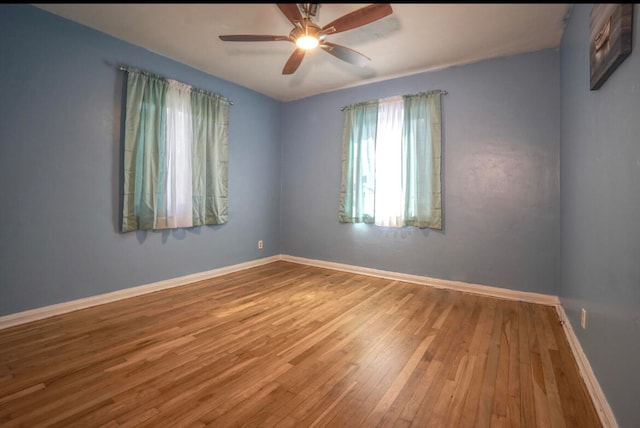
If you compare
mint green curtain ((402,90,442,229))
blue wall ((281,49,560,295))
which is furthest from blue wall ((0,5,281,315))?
mint green curtain ((402,90,442,229))

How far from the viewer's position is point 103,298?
264cm

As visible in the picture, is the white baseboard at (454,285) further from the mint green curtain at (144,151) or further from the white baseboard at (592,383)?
the mint green curtain at (144,151)

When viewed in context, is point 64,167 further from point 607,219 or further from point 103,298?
point 607,219

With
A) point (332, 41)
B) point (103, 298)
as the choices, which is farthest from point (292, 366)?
point (332, 41)

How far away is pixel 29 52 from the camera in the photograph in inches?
87.4

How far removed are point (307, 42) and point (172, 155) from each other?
183 cm

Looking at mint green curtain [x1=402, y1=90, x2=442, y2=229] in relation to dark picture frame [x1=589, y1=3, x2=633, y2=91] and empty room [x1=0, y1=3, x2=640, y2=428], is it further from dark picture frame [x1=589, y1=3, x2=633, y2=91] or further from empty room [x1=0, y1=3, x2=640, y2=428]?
dark picture frame [x1=589, y1=3, x2=633, y2=91]

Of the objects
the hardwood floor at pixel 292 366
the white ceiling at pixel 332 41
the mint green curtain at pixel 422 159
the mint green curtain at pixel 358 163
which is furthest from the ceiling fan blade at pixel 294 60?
the hardwood floor at pixel 292 366

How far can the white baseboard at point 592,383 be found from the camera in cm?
126

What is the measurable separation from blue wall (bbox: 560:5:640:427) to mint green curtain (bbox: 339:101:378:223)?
1.94 meters

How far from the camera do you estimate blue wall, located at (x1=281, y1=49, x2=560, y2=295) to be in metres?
2.75

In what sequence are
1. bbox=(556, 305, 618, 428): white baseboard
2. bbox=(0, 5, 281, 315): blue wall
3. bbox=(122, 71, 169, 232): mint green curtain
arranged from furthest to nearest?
bbox=(122, 71, 169, 232): mint green curtain, bbox=(0, 5, 281, 315): blue wall, bbox=(556, 305, 618, 428): white baseboard

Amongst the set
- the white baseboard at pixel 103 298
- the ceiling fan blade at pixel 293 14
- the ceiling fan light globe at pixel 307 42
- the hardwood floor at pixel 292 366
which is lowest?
the hardwood floor at pixel 292 366

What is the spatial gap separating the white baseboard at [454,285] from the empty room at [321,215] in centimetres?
3
